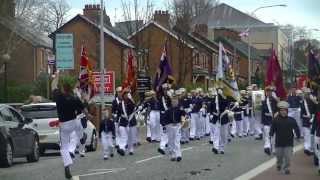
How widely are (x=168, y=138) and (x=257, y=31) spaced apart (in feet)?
351

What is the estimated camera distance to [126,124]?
73.8 ft

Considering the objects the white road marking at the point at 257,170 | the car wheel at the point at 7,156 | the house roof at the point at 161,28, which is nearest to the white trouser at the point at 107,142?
the car wheel at the point at 7,156

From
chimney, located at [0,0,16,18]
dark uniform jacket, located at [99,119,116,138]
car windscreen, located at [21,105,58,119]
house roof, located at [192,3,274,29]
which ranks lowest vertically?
dark uniform jacket, located at [99,119,116,138]

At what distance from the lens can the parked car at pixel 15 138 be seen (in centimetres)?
1916

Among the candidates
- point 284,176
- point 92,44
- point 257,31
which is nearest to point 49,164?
point 284,176

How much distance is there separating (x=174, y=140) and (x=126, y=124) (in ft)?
9.44

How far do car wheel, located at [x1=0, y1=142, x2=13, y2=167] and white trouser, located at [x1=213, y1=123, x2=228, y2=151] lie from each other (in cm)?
600

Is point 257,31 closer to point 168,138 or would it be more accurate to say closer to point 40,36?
point 40,36

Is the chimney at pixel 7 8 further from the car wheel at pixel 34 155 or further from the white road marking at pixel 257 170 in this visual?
the white road marking at pixel 257 170

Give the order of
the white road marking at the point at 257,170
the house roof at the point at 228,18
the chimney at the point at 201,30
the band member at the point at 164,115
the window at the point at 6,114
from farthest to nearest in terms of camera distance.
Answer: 1. the house roof at the point at 228,18
2. the chimney at the point at 201,30
3. the band member at the point at 164,115
4. the window at the point at 6,114
5. the white road marking at the point at 257,170

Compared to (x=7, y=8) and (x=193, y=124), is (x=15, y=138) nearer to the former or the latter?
(x=193, y=124)

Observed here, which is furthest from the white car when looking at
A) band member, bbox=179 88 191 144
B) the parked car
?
band member, bbox=179 88 191 144

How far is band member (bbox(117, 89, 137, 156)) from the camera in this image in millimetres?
22141

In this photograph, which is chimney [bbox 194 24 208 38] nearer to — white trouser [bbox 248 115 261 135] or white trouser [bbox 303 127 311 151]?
white trouser [bbox 248 115 261 135]
